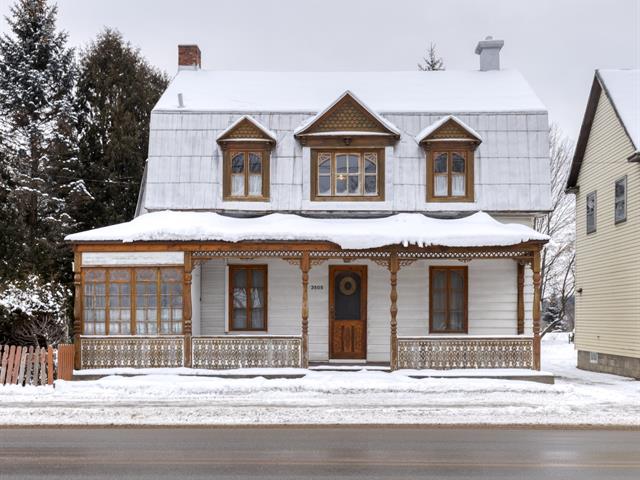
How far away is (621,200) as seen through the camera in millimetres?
25344

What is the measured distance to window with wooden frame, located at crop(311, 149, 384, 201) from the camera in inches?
977

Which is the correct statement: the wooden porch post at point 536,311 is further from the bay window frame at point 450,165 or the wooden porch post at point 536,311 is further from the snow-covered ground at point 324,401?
the bay window frame at point 450,165

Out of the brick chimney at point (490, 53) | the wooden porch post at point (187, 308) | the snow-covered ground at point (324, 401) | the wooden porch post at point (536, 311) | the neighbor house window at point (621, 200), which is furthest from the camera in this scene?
the brick chimney at point (490, 53)

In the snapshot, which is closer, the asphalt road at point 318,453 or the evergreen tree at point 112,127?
the asphalt road at point 318,453

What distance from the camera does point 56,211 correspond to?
38344 millimetres

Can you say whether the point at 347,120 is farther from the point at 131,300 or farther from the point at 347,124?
the point at 131,300

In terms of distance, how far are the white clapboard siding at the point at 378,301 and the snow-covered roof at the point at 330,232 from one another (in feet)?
5.16

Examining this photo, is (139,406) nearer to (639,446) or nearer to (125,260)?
(125,260)

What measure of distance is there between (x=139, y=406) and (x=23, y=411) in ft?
7.09

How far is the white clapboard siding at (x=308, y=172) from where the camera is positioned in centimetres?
2459

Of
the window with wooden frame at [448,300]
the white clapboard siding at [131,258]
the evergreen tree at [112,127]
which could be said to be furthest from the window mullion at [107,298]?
the evergreen tree at [112,127]

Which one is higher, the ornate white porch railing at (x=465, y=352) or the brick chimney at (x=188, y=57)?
the brick chimney at (x=188, y=57)

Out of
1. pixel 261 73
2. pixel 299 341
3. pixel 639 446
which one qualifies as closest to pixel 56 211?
pixel 261 73

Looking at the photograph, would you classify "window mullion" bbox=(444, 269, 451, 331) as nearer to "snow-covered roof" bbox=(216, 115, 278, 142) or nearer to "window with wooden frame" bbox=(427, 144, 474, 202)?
"window with wooden frame" bbox=(427, 144, 474, 202)
